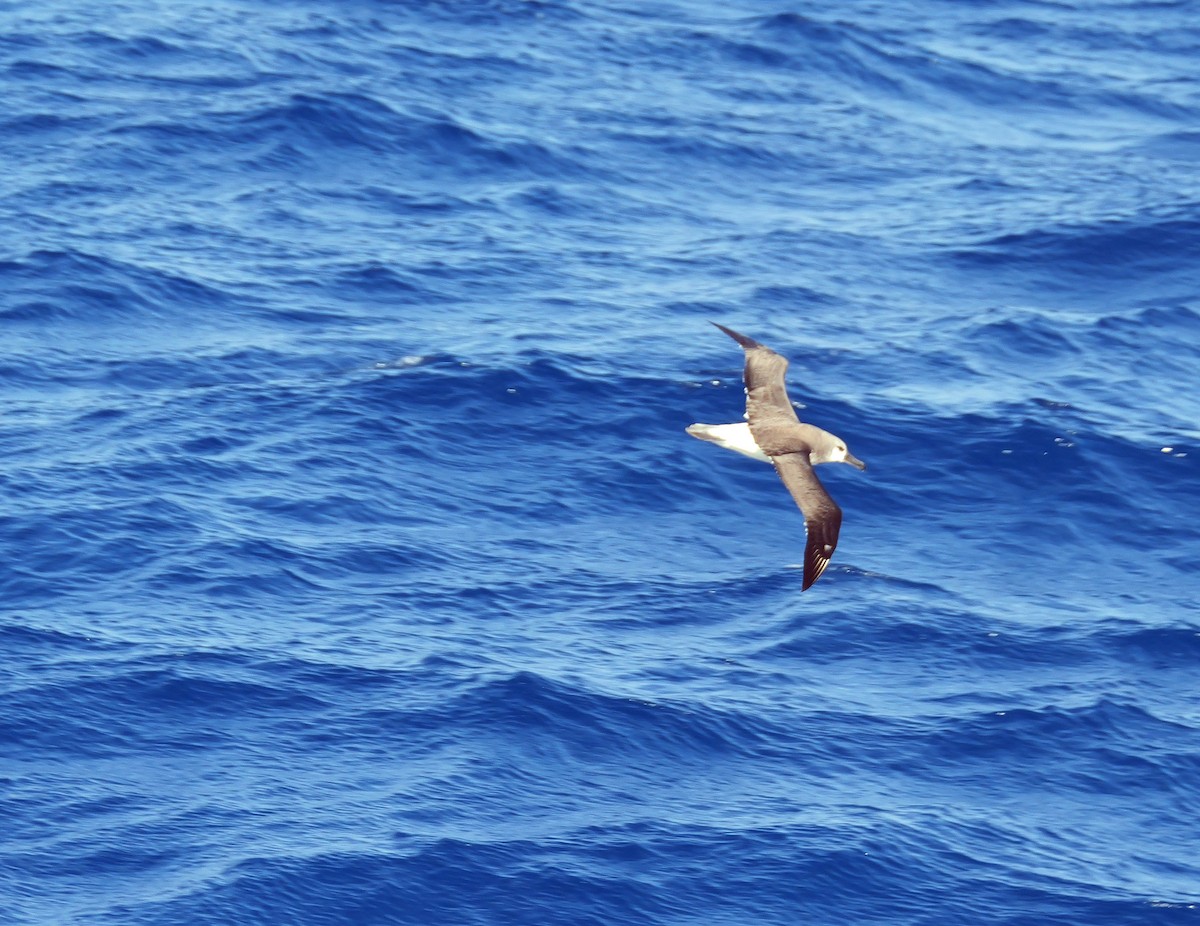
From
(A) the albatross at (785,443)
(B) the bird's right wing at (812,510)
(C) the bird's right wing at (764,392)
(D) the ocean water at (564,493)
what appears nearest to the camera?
(B) the bird's right wing at (812,510)

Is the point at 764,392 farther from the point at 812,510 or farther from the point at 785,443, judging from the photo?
the point at 812,510

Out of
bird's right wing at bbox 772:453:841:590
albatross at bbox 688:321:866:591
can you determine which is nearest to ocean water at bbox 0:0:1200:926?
albatross at bbox 688:321:866:591

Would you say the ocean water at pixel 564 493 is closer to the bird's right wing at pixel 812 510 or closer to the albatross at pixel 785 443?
the albatross at pixel 785 443

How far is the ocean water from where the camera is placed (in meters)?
24.5

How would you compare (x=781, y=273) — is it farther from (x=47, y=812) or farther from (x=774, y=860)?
(x=47, y=812)

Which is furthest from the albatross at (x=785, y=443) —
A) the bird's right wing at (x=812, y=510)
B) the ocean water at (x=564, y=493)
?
the ocean water at (x=564, y=493)

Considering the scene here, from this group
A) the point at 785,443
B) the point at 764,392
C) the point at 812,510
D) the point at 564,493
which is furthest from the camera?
the point at 564,493

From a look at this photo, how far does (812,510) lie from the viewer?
1900cm

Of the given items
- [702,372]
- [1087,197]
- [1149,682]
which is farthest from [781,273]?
[1149,682]

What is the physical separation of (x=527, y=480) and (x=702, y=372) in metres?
4.20

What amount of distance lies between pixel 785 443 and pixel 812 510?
6.43 feet

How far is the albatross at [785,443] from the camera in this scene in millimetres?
18645

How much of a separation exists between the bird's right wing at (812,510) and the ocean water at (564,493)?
622 centimetres

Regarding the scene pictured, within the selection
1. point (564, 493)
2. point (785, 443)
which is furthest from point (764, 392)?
point (564, 493)
